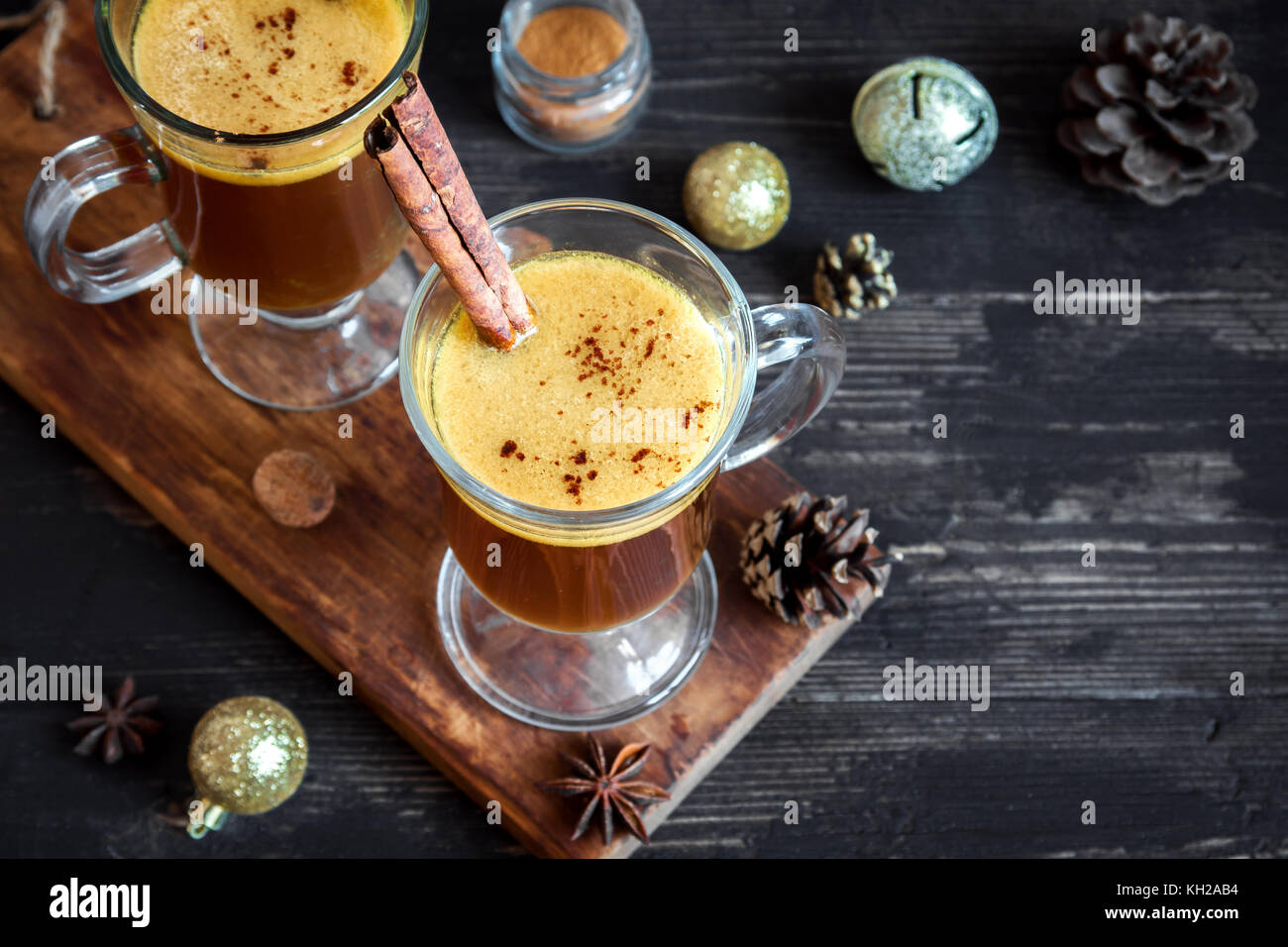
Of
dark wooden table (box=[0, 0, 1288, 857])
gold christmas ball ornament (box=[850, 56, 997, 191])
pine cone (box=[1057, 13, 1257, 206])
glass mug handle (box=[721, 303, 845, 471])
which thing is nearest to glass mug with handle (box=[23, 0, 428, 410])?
dark wooden table (box=[0, 0, 1288, 857])

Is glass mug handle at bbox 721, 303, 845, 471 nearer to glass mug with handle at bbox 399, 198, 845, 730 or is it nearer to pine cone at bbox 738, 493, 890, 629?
glass mug with handle at bbox 399, 198, 845, 730

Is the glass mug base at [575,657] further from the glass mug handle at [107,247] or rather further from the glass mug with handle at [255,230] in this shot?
the glass mug handle at [107,247]

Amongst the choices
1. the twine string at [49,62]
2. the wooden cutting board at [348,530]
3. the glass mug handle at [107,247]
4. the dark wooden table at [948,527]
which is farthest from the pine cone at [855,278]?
the twine string at [49,62]

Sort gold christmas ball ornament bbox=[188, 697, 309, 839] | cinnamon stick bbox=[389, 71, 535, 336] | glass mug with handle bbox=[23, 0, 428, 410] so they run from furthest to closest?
1. gold christmas ball ornament bbox=[188, 697, 309, 839]
2. glass mug with handle bbox=[23, 0, 428, 410]
3. cinnamon stick bbox=[389, 71, 535, 336]

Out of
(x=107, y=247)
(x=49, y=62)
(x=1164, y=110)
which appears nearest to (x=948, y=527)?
(x=1164, y=110)

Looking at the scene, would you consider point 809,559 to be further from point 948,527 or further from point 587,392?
point 587,392

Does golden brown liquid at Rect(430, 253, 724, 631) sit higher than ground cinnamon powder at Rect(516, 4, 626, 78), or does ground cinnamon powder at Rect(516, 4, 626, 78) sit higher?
ground cinnamon powder at Rect(516, 4, 626, 78)
